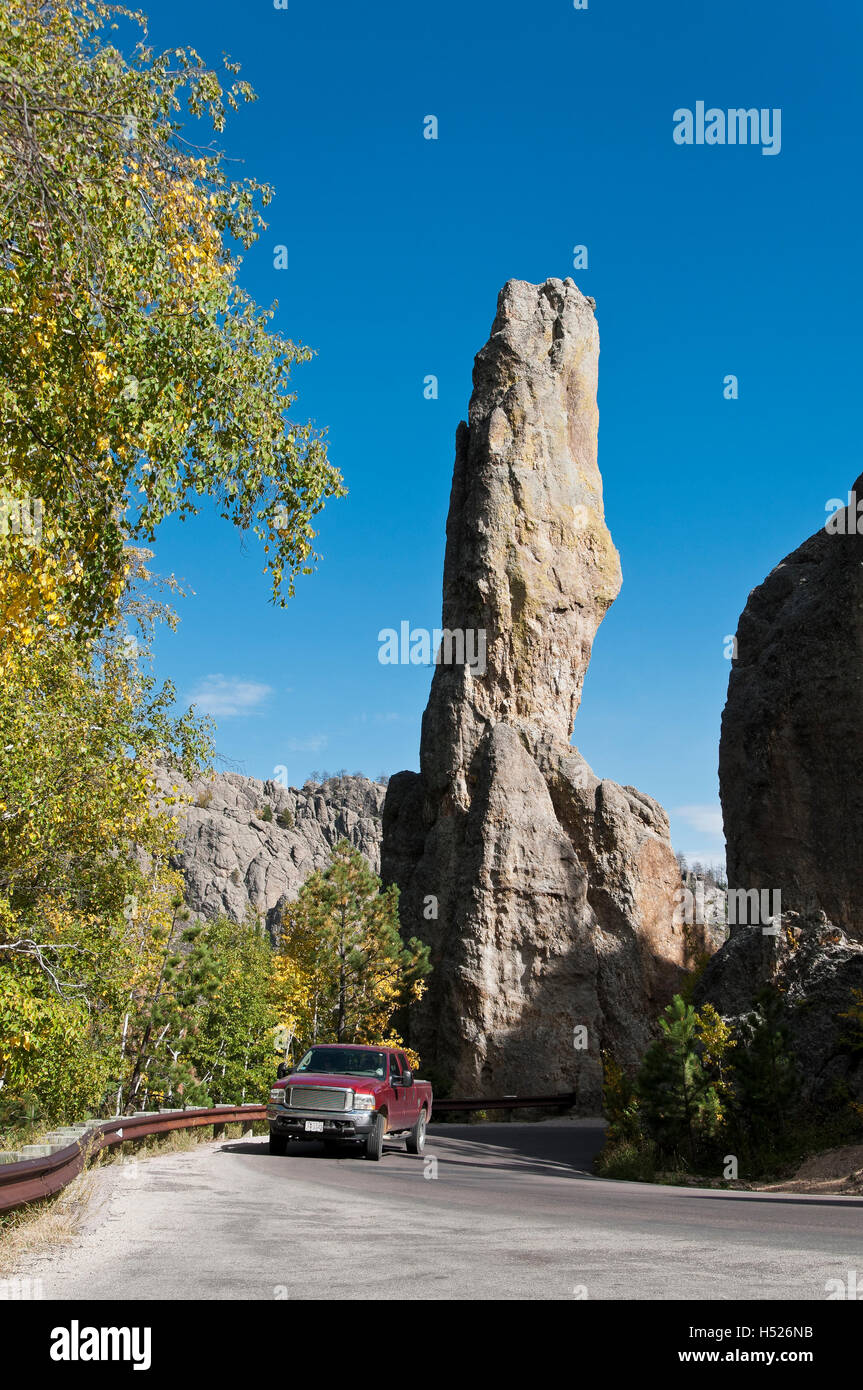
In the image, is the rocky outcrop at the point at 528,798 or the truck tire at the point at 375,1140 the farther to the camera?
the rocky outcrop at the point at 528,798

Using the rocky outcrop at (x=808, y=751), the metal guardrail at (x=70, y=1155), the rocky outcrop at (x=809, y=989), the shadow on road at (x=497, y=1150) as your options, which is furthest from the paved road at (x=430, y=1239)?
the rocky outcrop at (x=808, y=751)

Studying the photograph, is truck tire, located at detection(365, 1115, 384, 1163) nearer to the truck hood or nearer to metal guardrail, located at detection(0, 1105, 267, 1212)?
the truck hood

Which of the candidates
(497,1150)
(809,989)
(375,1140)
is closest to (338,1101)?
(375,1140)

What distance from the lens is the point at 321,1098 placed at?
17.5 metres

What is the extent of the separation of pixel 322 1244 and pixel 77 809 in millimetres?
10109

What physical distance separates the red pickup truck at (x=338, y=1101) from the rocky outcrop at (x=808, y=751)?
16.0 meters

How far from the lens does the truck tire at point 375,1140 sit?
17500mm

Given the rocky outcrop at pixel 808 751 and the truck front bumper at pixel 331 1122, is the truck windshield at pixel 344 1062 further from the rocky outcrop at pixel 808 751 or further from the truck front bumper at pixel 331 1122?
the rocky outcrop at pixel 808 751

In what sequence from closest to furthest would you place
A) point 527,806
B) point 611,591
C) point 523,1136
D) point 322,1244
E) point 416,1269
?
point 416,1269, point 322,1244, point 523,1136, point 527,806, point 611,591

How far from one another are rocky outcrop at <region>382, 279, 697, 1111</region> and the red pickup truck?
23.7 metres

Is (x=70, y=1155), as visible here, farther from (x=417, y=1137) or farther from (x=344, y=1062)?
(x=417, y=1137)
